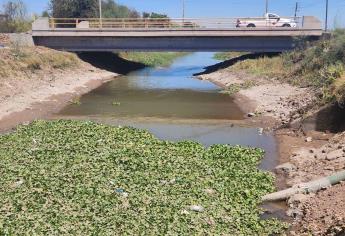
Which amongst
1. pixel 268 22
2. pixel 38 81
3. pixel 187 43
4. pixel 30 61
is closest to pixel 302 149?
pixel 38 81

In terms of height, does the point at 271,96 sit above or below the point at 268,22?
below

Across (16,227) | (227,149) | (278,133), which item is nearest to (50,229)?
(16,227)

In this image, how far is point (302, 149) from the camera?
818 inches

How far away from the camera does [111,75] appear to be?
188 feet

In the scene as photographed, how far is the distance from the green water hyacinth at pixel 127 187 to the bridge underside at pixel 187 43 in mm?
34654

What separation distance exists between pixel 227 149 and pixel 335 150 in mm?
4236

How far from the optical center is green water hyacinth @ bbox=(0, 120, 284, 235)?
12539 millimetres

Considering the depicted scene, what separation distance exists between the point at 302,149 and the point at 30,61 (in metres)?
30.2

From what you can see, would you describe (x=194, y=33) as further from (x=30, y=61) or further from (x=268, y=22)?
(x=30, y=61)

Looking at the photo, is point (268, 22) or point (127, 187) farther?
point (268, 22)

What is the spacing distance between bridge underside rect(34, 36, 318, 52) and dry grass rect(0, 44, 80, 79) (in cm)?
299

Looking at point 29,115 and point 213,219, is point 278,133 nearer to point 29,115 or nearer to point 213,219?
point 213,219

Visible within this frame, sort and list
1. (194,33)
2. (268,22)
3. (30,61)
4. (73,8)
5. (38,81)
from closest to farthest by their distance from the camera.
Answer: (38,81) < (30,61) < (194,33) < (268,22) < (73,8)

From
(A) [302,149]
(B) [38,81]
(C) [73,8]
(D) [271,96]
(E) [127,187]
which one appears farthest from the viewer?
(C) [73,8]
